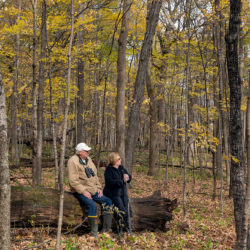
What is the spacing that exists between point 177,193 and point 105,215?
674 cm

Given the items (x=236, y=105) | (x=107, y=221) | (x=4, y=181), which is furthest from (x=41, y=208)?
(x=236, y=105)

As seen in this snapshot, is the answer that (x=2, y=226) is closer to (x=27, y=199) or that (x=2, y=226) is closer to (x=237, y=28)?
(x=27, y=199)

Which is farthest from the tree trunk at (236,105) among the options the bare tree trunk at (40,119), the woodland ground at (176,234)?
the bare tree trunk at (40,119)

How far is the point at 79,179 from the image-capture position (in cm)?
487

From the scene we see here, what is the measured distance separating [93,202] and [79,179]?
1.67ft

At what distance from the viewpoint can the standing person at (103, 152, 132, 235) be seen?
5.16 m

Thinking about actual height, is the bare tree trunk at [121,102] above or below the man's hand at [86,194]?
above

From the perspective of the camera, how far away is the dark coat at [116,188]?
5188 mm

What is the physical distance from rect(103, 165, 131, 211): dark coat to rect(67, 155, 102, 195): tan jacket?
0.33 m

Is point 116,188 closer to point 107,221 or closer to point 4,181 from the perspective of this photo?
point 107,221

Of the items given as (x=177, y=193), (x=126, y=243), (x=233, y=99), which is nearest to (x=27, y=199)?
(x=126, y=243)

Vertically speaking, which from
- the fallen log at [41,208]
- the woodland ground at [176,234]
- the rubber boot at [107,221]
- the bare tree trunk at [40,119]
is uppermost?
the bare tree trunk at [40,119]

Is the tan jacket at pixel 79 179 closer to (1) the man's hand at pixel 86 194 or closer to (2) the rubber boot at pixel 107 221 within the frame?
(1) the man's hand at pixel 86 194

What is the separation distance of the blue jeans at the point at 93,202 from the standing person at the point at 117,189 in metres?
0.19
